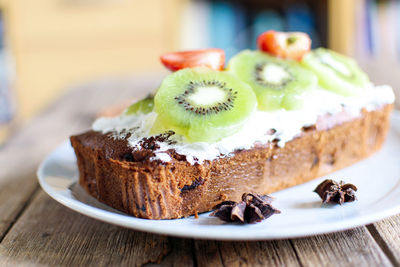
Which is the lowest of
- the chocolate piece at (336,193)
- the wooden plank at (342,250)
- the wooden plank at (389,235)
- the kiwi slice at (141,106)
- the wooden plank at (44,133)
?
the wooden plank at (44,133)

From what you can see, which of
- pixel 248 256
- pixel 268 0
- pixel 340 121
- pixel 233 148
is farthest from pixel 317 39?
pixel 248 256

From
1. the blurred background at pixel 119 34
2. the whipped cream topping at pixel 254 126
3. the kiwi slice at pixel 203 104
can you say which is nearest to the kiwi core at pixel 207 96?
the kiwi slice at pixel 203 104

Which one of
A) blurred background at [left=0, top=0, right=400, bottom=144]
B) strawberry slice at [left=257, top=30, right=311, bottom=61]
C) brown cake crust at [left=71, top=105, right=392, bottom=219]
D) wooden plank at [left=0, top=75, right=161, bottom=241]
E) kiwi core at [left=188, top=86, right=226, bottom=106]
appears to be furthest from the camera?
blurred background at [left=0, top=0, right=400, bottom=144]

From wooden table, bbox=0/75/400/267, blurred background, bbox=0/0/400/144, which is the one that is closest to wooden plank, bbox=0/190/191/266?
wooden table, bbox=0/75/400/267

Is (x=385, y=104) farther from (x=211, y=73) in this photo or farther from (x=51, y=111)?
(x=51, y=111)

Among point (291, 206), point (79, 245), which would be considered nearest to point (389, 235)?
point (291, 206)

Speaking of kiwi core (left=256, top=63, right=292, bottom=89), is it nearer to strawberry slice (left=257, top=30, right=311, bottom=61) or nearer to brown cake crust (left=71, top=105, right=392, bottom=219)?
strawberry slice (left=257, top=30, right=311, bottom=61)

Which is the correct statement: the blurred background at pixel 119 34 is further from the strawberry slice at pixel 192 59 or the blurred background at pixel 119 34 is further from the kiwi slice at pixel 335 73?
the strawberry slice at pixel 192 59
